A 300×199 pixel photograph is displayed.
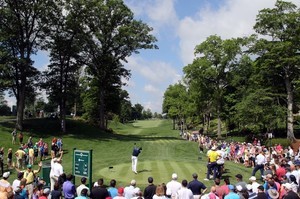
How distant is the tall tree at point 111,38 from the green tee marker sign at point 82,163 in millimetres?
36267

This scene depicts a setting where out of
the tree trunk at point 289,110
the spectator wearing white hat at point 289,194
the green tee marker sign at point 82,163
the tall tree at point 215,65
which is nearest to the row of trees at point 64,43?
the tall tree at point 215,65

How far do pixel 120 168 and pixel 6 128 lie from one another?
23.4 meters

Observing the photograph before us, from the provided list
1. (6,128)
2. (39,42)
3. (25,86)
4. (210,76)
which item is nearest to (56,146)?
(6,128)

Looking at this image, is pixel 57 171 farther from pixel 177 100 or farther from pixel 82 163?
pixel 177 100

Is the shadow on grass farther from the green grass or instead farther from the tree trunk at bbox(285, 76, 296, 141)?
the tree trunk at bbox(285, 76, 296, 141)

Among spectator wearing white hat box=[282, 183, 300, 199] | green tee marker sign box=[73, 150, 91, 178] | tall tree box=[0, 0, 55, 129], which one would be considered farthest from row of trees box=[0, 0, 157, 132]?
spectator wearing white hat box=[282, 183, 300, 199]

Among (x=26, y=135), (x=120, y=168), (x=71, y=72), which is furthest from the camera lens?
(x=71, y=72)

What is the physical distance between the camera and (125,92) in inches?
4628

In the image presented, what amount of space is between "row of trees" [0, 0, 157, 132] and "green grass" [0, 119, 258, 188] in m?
3.04

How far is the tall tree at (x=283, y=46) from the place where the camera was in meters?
50.6

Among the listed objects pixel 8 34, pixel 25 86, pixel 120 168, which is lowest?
pixel 120 168

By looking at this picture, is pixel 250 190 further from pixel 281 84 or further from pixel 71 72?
pixel 281 84

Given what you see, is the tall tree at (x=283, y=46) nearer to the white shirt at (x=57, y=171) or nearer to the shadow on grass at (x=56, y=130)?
the shadow on grass at (x=56, y=130)

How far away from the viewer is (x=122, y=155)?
35.4m
